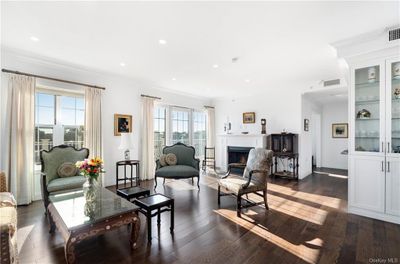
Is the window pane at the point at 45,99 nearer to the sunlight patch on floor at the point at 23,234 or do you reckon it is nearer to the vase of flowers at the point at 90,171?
the vase of flowers at the point at 90,171

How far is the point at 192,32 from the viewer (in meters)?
2.77

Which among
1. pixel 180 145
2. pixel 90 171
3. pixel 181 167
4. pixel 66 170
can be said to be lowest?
pixel 181 167

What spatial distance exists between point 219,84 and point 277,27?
10.1ft

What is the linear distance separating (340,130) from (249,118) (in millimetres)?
3414

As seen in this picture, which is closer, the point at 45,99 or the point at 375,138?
the point at 375,138

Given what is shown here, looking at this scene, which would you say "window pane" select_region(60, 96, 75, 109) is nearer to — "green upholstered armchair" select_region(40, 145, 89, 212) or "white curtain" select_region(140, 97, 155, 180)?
"green upholstered armchair" select_region(40, 145, 89, 212)

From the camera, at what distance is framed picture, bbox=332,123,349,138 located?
7.04m

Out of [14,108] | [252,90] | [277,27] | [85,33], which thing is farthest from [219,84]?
[14,108]

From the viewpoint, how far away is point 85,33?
2830mm

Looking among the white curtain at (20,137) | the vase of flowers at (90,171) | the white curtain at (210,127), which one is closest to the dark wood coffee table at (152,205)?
the vase of flowers at (90,171)

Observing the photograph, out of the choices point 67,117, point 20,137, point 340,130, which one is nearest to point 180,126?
point 67,117

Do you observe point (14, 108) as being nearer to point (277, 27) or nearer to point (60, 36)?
point (60, 36)

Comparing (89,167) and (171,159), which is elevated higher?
(89,167)

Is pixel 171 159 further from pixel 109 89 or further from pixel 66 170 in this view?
pixel 109 89
